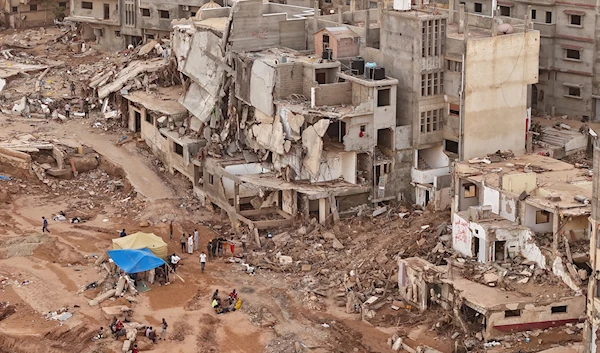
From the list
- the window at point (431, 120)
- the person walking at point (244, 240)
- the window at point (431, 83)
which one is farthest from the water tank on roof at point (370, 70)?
the person walking at point (244, 240)

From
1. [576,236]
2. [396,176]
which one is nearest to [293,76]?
[396,176]

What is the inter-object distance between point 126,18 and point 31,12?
1483cm

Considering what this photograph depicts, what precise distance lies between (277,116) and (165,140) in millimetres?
9575

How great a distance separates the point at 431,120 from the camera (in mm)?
64625

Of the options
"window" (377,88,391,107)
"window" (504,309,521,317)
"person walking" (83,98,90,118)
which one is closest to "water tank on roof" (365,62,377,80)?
"window" (377,88,391,107)

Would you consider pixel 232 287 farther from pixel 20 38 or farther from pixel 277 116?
pixel 20 38

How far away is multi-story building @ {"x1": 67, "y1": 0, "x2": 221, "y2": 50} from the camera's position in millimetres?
88250

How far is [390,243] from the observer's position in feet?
200

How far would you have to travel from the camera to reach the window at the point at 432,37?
63031 millimetres

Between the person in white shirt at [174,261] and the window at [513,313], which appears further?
the person in white shirt at [174,261]

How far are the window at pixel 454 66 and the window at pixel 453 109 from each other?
1.61 meters

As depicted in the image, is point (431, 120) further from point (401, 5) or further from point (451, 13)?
point (451, 13)

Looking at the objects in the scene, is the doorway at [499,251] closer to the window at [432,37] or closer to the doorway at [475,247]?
the doorway at [475,247]

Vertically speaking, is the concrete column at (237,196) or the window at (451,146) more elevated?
the window at (451,146)
